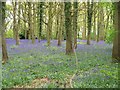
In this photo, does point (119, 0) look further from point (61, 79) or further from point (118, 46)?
point (61, 79)

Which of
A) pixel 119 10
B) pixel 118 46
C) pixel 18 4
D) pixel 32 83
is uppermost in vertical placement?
pixel 18 4

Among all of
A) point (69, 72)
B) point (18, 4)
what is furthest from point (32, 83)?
point (18, 4)

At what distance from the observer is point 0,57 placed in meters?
11.6

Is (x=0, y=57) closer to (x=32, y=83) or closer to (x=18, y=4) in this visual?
(x=32, y=83)

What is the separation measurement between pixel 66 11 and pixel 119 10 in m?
4.55

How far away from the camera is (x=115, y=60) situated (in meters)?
10.6

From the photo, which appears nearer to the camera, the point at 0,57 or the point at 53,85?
the point at 53,85

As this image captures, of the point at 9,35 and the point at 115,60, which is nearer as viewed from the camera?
the point at 115,60

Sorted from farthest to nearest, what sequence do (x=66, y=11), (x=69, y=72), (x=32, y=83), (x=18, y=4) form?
1. (x=18, y=4)
2. (x=66, y=11)
3. (x=69, y=72)
4. (x=32, y=83)

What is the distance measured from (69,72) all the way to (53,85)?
197 cm

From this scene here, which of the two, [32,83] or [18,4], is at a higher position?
[18,4]

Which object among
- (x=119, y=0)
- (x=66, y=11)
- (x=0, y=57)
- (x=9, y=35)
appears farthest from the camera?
(x=9, y=35)

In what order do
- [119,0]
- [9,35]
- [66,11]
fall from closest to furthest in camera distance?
[119,0] < [66,11] < [9,35]

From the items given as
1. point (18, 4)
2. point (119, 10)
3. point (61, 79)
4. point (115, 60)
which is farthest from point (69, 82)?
point (18, 4)
